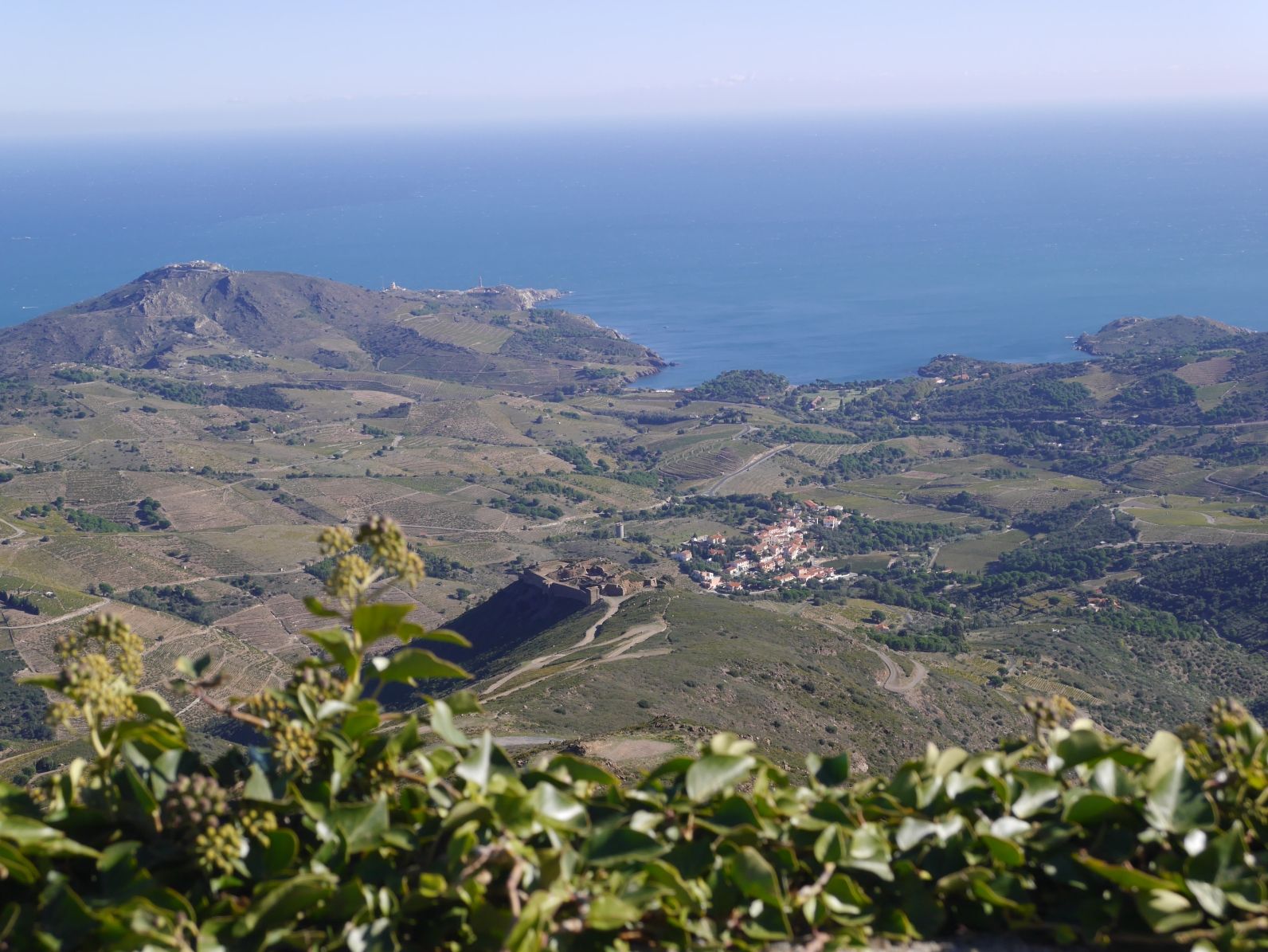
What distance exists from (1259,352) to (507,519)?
75087 millimetres

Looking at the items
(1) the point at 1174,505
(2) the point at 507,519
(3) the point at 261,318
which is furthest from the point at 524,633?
(3) the point at 261,318

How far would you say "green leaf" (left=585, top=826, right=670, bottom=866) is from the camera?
105 inches

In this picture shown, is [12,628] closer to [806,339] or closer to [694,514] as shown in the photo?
[694,514]

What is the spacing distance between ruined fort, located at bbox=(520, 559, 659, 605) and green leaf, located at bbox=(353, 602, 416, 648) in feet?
156

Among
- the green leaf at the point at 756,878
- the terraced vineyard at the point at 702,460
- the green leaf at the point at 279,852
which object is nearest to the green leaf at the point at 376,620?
the green leaf at the point at 279,852

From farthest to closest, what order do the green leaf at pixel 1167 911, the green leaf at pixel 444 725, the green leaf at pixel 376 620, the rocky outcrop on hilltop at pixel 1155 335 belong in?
the rocky outcrop on hilltop at pixel 1155 335 < the green leaf at pixel 444 725 < the green leaf at pixel 376 620 < the green leaf at pixel 1167 911

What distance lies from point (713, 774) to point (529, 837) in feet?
1.64

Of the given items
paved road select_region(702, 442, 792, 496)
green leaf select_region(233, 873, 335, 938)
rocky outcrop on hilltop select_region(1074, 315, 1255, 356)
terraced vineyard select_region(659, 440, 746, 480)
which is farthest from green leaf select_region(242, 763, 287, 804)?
rocky outcrop on hilltop select_region(1074, 315, 1255, 356)

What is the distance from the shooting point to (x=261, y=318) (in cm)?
15588

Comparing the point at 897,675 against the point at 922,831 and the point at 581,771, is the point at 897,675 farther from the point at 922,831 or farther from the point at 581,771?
the point at 581,771

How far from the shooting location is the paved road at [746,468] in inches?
3839

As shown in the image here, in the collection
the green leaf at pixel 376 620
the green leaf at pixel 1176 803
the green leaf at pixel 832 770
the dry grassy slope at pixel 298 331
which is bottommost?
the dry grassy slope at pixel 298 331

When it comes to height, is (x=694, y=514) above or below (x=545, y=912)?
below

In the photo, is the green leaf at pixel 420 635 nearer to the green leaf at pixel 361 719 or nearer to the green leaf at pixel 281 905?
the green leaf at pixel 361 719
